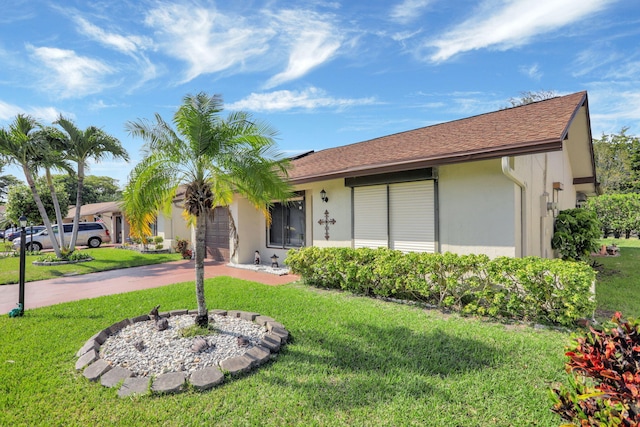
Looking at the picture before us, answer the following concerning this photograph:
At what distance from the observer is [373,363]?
4027 millimetres

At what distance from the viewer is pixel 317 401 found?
3.26 m

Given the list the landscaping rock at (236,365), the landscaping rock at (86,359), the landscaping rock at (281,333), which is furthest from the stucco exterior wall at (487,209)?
the landscaping rock at (86,359)

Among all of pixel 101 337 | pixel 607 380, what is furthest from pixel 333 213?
pixel 607 380

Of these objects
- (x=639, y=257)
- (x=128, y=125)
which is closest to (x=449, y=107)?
(x=639, y=257)

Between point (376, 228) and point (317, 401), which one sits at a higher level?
point (376, 228)

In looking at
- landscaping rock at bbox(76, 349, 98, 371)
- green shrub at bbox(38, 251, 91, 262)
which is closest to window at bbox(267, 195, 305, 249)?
landscaping rock at bbox(76, 349, 98, 371)

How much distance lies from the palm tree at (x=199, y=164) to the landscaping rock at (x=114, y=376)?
4.21ft

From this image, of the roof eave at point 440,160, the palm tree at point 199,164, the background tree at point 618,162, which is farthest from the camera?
the background tree at point 618,162

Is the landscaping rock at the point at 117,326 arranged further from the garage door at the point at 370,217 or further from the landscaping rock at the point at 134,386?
the garage door at the point at 370,217

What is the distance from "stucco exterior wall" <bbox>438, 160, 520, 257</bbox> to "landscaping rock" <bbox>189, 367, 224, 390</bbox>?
18.1 ft

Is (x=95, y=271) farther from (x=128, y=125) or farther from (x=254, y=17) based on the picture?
(x=254, y=17)

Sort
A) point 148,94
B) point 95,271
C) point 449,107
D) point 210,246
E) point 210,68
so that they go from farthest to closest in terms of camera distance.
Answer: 1. point 449,107
2. point 210,246
3. point 95,271
4. point 148,94
5. point 210,68

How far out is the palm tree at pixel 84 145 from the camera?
548 inches

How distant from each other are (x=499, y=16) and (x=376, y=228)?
6507mm
